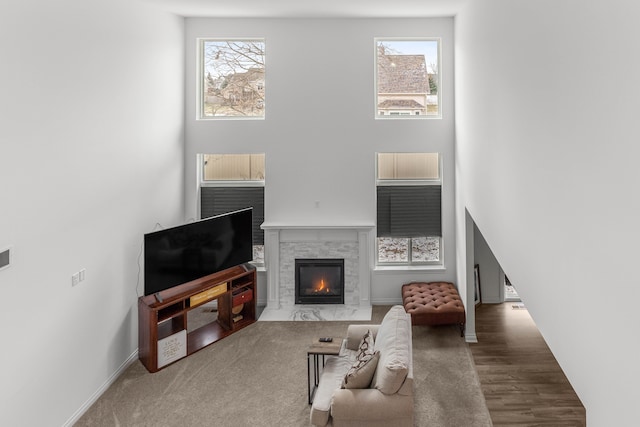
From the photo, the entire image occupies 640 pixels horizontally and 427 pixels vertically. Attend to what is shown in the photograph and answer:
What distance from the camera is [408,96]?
22.3 ft

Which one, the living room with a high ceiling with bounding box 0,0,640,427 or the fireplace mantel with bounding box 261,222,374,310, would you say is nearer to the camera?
the living room with a high ceiling with bounding box 0,0,640,427

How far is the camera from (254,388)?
4484mm

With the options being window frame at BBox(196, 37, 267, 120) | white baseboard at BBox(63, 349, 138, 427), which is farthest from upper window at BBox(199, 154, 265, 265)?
white baseboard at BBox(63, 349, 138, 427)

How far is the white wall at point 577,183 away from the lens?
151 centimetres

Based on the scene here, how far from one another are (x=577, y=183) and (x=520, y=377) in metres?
3.51

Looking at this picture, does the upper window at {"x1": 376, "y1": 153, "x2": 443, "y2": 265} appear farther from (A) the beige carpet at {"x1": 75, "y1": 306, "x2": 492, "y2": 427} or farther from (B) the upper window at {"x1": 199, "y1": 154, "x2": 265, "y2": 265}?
(B) the upper window at {"x1": 199, "y1": 154, "x2": 265, "y2": 265}

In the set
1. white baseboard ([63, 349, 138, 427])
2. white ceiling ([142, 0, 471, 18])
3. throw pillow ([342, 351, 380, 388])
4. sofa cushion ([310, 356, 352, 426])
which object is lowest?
white baseboard ([63, 349, 138, 427])

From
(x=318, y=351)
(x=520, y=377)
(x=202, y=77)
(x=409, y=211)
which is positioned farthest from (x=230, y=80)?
(x=520, y=377)

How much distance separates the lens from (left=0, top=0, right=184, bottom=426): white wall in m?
3.20

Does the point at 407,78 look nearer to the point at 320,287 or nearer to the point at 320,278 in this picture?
the point at 320,278

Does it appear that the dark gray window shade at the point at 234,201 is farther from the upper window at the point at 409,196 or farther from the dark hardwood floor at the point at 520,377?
the dark hardwood floor at the point at 520,377

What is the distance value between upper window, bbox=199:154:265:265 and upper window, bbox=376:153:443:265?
1985mm

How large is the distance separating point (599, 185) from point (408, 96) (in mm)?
5414

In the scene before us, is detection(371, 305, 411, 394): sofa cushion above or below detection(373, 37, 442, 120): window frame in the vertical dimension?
below
